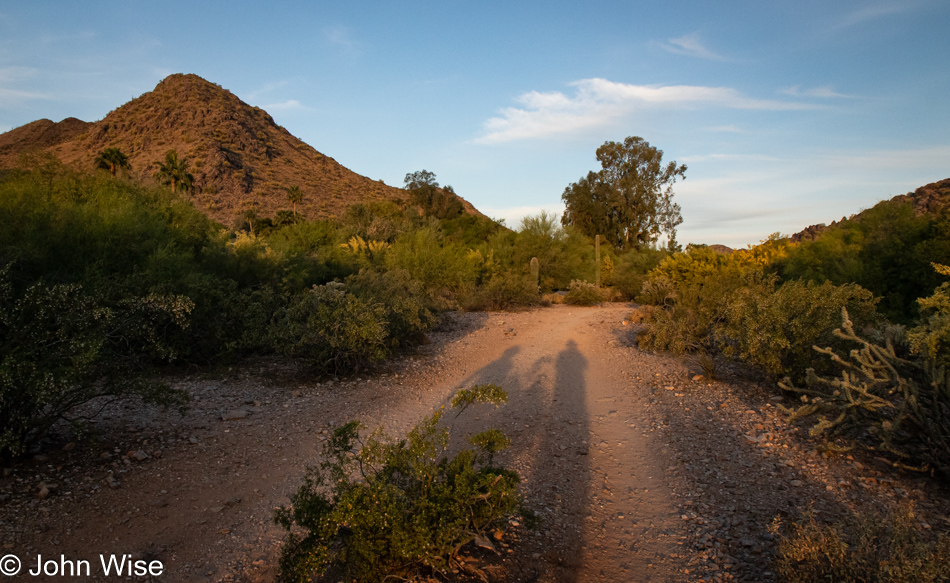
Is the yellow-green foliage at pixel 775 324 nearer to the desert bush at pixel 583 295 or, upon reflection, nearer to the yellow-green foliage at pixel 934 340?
the yellow-green foliage at pixel 934 340

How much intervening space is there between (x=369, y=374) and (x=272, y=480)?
158 inches

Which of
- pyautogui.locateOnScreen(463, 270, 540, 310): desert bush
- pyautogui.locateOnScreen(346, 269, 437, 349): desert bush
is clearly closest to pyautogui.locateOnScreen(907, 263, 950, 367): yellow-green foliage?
pyautogui.locateOnScreen(346, 269, 437, 349): desert bush

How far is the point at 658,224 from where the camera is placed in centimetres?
3925

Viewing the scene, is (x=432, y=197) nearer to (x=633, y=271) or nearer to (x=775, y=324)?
(x=633, y=271)

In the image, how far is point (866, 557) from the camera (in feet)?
9.06

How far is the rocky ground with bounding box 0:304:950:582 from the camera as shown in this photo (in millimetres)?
3523

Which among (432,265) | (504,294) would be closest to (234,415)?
(432,265)

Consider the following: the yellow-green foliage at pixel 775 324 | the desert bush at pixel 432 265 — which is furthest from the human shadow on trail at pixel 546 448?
the desert bush at pixel 432 265

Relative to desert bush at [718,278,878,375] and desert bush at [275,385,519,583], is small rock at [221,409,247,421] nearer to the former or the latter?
desert bush at [275,385,519,583]

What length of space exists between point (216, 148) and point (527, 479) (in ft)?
186

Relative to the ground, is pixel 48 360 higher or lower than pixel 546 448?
higher

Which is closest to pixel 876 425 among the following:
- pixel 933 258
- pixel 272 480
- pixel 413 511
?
pixel 413 511

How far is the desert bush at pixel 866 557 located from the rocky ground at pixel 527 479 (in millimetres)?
481

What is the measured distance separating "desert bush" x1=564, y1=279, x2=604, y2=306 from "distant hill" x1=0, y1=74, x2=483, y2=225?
31.2 meters
